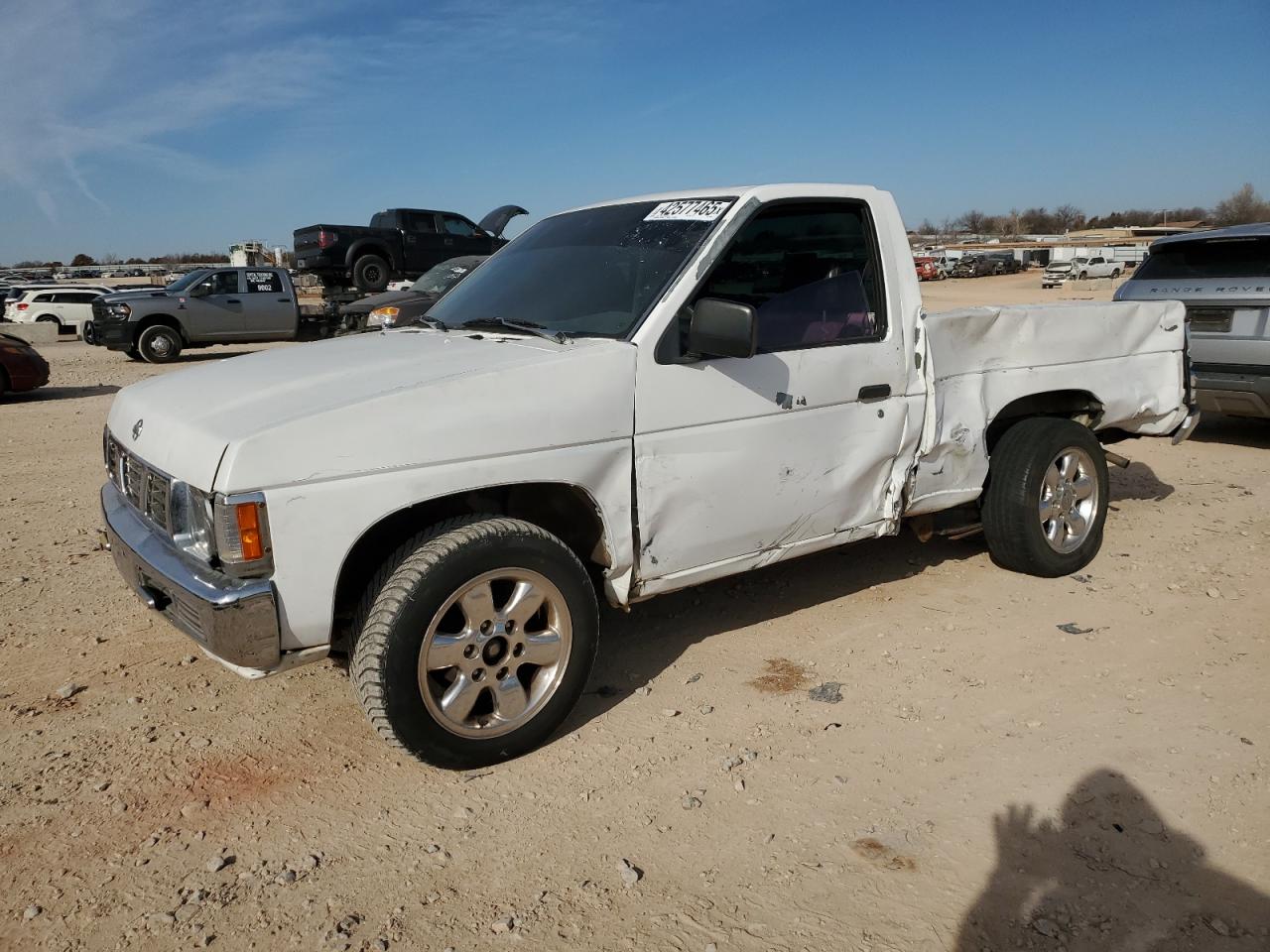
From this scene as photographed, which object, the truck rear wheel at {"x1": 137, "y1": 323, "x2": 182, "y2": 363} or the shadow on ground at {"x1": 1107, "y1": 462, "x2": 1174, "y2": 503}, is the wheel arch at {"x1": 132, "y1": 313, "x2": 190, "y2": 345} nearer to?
the truck rear wheel at {"x1": 137, "y1": 323, "x2": 182, "y2": 363}

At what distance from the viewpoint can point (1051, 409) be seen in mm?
5148

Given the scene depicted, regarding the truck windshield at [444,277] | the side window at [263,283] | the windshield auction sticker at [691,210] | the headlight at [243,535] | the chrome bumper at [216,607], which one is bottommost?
the chrome bumper at [216,607]

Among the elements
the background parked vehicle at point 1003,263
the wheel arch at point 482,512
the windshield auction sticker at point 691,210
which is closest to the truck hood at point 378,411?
the wheel arch at point 482,512

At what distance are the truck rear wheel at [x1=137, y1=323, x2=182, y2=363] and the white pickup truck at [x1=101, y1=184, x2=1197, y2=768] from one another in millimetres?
14942

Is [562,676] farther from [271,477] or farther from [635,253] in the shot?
[635,253]

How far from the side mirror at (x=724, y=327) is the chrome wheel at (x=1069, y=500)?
2383 millimetres

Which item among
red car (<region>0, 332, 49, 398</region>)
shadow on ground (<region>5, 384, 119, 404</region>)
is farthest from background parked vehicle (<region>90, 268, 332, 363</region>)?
red car (<region>0, 332, 49, 398</region>)

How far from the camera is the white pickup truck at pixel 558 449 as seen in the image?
2.89 m

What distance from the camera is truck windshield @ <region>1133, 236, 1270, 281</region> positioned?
7.57 meters

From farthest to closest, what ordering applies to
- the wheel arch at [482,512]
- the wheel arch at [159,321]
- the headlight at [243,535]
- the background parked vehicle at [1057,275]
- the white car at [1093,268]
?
the white car at [1093,268] < the background parked vehicle at [1057,275] < the wheel arch at [159,321] < the wheel arch at [482,512] < the headlight at [243,535]

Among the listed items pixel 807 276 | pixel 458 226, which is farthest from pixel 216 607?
pixel 458 226

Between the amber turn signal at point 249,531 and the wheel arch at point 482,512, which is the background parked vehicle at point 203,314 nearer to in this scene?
the wheel arch at point 482,512

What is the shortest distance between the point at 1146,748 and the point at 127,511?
3791 millimetres

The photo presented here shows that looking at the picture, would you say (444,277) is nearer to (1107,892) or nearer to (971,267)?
(1107,892)
